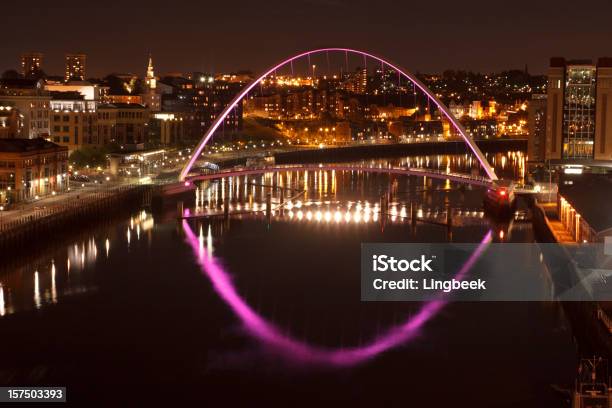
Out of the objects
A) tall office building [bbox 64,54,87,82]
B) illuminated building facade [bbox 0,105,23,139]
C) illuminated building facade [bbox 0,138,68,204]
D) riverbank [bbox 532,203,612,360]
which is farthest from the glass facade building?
tall office building [bbox 64,54,87,82]

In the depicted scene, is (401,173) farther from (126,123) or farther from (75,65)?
(75,65)

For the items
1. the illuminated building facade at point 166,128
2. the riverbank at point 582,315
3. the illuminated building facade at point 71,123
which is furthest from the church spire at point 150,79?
the riverbank at point 582,315

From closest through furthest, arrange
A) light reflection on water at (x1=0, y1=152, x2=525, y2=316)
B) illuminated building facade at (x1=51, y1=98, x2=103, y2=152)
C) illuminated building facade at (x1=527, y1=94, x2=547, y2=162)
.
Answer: light reflection on water at (x1=0, y1=152, x2=525, y2=316) < illuminated building facade at (x1=51, y1=98, x2=103, y2=152) < illuminated building facade at (x1=527, y1=94, x2=547, y2=162)

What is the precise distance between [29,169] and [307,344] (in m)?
13.9

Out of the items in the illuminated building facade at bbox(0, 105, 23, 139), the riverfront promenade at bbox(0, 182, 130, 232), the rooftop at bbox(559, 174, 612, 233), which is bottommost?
the riverfront promenade at bbox(0, 182, 130, 232)

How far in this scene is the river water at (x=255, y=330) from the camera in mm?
13844

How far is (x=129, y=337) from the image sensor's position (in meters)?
16.0

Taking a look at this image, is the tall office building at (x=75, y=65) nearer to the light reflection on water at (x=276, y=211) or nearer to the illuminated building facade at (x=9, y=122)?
the light reflection on water at (x=276, y=211)

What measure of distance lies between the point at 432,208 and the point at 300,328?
1482cm

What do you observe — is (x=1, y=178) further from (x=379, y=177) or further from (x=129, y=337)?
(x=379, y=177)

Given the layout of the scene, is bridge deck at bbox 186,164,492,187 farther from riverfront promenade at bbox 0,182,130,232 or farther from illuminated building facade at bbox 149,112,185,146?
illuminated building facade at bbox 149,112,185,146

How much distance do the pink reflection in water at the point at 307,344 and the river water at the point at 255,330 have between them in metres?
0.03

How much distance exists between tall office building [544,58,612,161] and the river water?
53.8ft

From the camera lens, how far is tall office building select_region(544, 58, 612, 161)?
40406 mm
